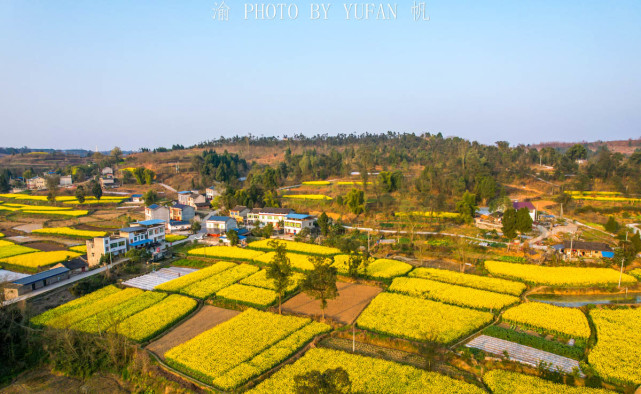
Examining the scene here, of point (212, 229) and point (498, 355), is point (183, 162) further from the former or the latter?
point (498, 355)

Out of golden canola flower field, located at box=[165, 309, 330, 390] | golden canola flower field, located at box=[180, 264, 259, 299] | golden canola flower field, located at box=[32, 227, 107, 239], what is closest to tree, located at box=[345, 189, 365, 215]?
golden canola flower field, located at box=[180, 264, 259, 299]

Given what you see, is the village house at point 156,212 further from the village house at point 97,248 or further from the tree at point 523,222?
the tree at point 523,222

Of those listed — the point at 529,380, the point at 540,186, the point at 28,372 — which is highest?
the point at 540,186

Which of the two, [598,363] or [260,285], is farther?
[260,285]

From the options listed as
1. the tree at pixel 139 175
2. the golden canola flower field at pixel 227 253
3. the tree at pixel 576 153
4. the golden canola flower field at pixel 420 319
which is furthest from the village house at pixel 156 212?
the tree at pixel 576 153

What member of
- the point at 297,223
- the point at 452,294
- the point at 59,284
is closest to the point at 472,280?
the point at 452,294

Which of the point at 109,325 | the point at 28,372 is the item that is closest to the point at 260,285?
the point at 109,325

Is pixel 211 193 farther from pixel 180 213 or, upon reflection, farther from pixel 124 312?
pixel 124 312
